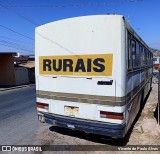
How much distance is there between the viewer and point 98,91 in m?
5.43

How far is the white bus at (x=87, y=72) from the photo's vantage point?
5188mm

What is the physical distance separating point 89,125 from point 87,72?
1.32 meters

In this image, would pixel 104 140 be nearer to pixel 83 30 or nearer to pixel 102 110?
pixel 102 110

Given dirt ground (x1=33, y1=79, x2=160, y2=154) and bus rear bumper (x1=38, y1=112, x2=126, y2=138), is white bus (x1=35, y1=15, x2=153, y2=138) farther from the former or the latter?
dirt ground (x1=33, y1=79, x2=160, y2=154)

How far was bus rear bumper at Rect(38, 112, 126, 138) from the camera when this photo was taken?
17.6 feet

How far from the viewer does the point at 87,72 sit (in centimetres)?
558

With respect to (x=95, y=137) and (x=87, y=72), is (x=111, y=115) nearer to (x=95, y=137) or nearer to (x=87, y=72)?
(x=87, y=72)

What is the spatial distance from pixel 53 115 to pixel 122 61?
8.14 ft

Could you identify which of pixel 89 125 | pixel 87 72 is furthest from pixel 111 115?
pixel 87 72

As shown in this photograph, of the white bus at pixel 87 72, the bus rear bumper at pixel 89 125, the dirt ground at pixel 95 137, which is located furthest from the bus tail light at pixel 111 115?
the dirt ground at pixel 95 137

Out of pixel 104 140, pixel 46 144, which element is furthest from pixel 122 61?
pixel 46 144

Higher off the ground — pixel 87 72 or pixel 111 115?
pixel 87 72

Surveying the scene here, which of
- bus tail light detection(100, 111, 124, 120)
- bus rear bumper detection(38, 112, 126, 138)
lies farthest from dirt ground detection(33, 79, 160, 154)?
bus tail light detection(100, 111, 124, 120)

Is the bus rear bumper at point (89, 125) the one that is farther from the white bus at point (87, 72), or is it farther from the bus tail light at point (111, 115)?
the bus tail light at point (111, 115)
